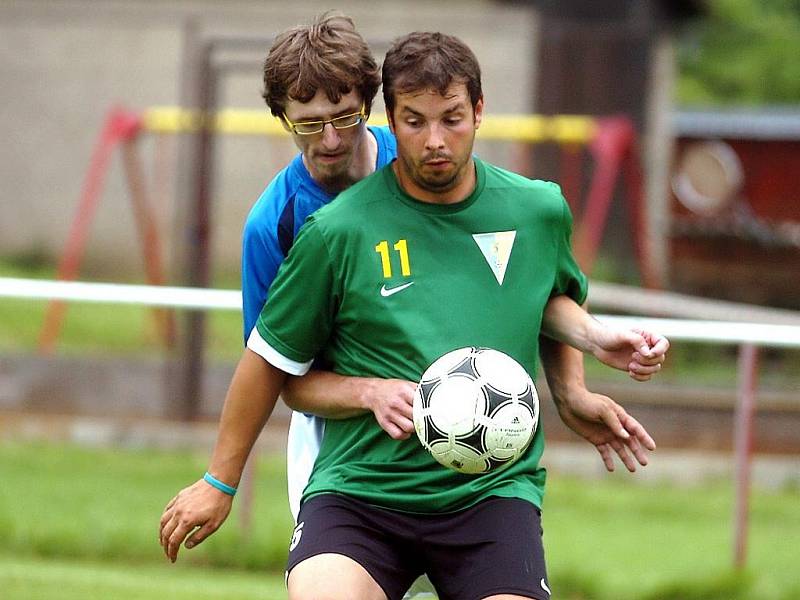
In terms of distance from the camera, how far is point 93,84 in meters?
19.6

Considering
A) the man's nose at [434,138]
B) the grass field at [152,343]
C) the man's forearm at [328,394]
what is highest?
the man's nose at [434,138]

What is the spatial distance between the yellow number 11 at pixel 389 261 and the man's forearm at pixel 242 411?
→ 0.44 meters

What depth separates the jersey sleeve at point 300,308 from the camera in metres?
4.23

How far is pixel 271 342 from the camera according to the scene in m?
4.31

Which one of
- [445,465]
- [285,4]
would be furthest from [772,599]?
[285,4]

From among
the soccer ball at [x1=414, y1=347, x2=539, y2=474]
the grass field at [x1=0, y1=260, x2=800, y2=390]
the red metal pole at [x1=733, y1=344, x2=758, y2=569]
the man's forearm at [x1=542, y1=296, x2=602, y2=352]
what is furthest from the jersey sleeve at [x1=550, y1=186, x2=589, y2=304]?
the grass field at [x1=0, y1=260, x2=800, y2=390]

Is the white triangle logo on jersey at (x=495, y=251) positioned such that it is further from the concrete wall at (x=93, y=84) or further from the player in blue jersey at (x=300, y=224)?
the concrete wall at (x=93, y=84)

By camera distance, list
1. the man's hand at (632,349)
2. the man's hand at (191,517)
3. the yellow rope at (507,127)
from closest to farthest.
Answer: the man's hand at (632,349) → the man's hand at (191,517) → the yellow rope at (507,127)

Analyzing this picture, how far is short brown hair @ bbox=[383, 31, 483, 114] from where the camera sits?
4.09m

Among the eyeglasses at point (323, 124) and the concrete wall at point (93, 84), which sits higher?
the eyeglasses at point (323, 124)

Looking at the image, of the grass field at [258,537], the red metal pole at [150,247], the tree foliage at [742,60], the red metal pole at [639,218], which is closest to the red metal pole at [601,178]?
the red metal pole at [639,218]

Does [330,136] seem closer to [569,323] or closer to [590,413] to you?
[569,323]

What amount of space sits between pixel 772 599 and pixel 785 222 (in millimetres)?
12498

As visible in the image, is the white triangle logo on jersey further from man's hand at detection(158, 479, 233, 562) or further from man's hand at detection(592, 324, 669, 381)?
man's hand at detection(158, 479, 233, 562)
